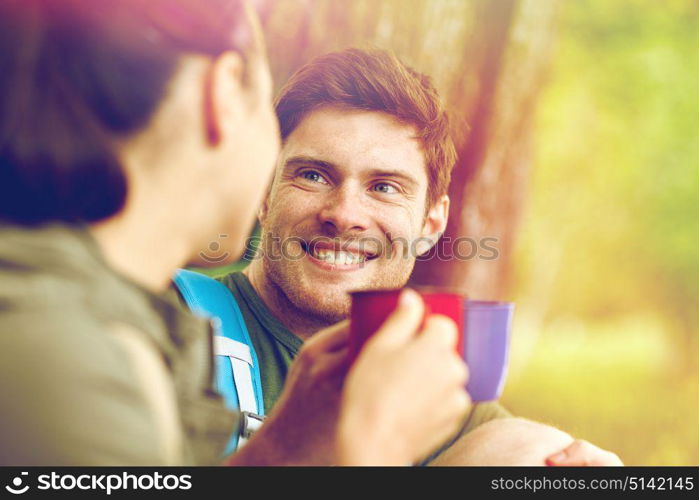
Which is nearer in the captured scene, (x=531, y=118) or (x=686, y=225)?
(x=531, y=118)

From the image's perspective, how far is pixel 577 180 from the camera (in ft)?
43.2

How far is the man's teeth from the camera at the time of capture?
8.02 feet

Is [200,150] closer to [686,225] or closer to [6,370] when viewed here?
[6,370]

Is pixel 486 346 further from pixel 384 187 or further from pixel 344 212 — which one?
pixel 384 187

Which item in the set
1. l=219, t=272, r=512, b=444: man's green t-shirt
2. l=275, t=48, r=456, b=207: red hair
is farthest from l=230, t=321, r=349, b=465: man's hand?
l=275, t=48, r=456, b=207: red hair

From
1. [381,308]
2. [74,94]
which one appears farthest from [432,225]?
[74,94]

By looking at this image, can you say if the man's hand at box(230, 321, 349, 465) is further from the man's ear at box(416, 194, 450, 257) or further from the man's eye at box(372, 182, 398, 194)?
the man's ear at box(416, 194, 450, 257)

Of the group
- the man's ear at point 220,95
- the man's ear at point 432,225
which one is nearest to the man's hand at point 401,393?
the man's ear at point 220,95

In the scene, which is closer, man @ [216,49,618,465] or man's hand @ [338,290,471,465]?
man's hand @ [338,290,471,465]

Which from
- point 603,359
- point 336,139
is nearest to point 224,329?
point 336,139

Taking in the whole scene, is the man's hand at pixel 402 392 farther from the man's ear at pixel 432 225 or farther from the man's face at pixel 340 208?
the man's ear at pixel 432 225

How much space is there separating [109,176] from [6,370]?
309 mm

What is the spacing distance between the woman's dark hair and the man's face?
127 centimetres

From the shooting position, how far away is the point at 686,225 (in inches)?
427
